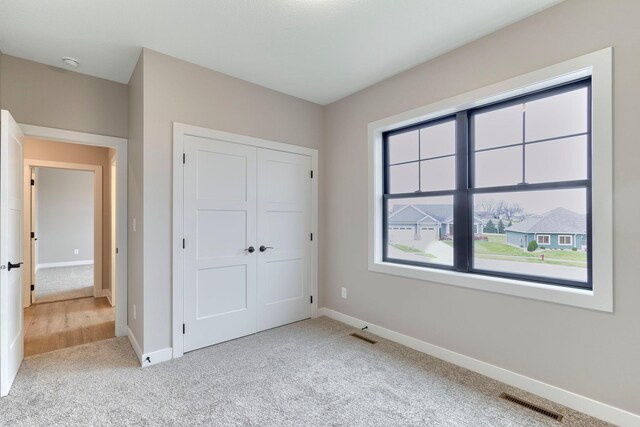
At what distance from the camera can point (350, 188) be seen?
Result: 371cm

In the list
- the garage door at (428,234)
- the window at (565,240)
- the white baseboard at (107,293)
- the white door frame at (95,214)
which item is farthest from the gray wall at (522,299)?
the white door frame at (95,214)

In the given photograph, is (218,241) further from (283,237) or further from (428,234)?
(428,234)

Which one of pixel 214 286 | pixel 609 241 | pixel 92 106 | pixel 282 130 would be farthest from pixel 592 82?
pixel 92 106

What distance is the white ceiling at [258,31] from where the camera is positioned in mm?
2172

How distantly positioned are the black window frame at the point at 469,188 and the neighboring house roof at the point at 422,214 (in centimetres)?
8

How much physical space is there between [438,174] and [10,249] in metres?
3.63

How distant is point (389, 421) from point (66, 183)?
355 inches

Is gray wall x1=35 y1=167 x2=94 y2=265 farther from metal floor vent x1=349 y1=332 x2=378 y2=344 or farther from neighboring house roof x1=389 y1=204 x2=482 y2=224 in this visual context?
neighboring house roof x1=389 y1=204 x2=482 y2=224

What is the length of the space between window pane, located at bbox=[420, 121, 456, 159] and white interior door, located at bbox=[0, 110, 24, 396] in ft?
11.3

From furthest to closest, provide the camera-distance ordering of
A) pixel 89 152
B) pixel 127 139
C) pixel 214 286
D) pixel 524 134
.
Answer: pixel 89 152 < pixel 127 139 < pixel 214 286 < pixel 524 134

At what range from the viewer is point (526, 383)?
227 cm

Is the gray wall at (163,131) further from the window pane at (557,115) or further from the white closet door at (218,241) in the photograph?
the window pane at (557,115)

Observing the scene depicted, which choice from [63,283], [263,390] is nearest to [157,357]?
[263,390]

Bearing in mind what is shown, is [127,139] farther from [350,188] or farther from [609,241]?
[609,241]
